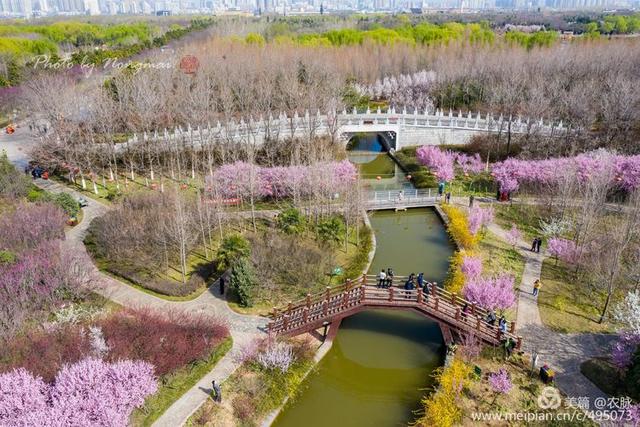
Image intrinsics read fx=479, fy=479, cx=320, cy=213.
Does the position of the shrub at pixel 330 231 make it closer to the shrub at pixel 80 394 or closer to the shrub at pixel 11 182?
the shrub at pixel 80 394

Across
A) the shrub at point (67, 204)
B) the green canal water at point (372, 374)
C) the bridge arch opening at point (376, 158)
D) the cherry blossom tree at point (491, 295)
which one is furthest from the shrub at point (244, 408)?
the bridge arch opening at point (376, 158)

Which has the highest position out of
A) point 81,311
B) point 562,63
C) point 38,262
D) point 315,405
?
point 562,63

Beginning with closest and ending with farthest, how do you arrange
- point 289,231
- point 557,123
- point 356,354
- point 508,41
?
point 356,354 → point 289,231 → point 557,123 → point 508,41

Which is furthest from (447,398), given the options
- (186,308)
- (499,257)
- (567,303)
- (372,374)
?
(186,308)

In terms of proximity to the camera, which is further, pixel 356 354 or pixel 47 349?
pixel 356 354

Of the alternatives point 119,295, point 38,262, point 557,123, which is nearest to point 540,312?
point 119,295

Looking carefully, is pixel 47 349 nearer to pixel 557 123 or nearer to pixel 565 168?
pixel 565 168

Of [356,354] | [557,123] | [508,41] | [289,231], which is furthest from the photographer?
[508,41]

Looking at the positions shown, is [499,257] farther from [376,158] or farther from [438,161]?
[376,158]
